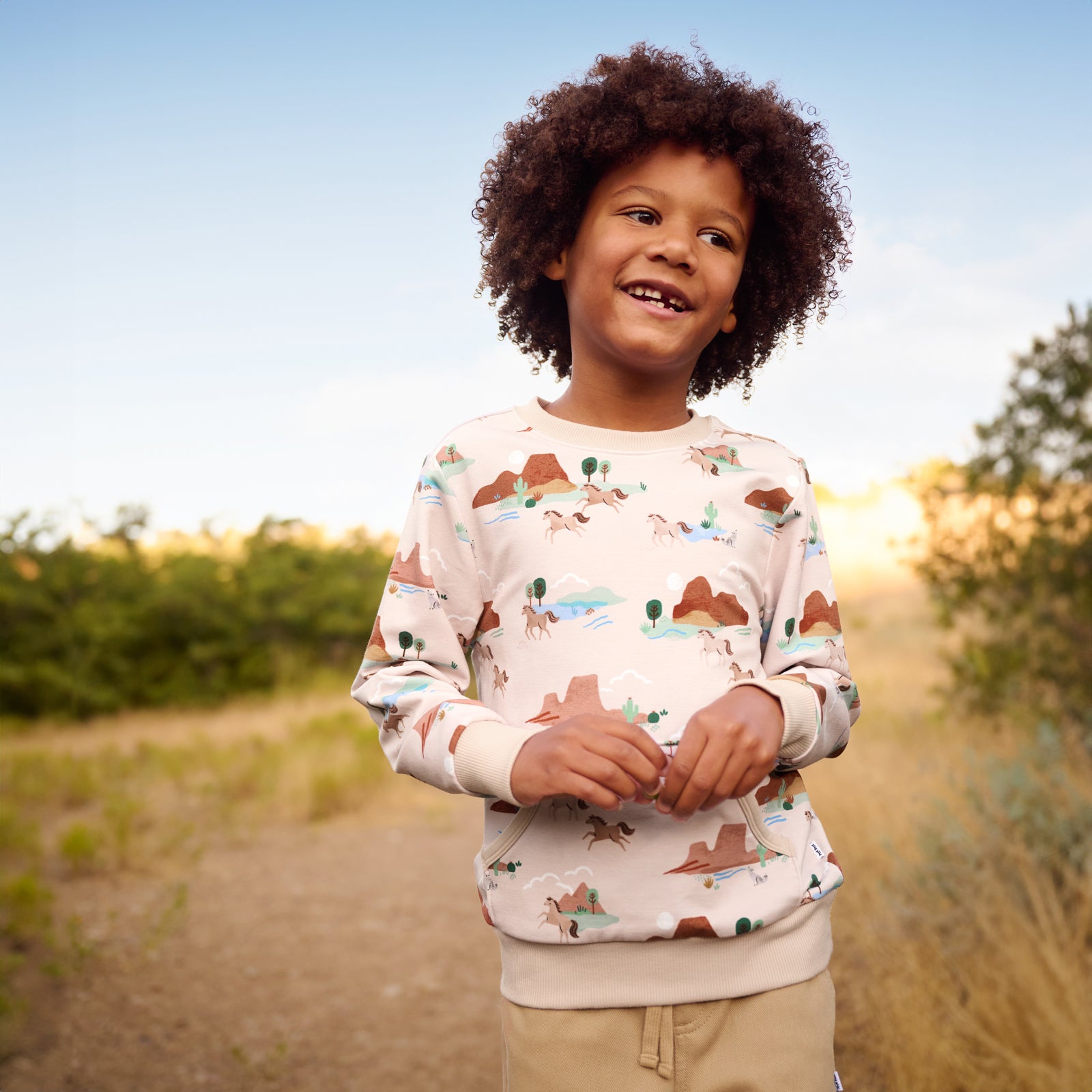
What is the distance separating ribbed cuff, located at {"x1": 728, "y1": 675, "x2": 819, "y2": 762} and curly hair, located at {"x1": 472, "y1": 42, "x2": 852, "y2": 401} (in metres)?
0.84

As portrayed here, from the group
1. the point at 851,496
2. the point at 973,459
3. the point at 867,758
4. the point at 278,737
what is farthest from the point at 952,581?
the point at 851,496

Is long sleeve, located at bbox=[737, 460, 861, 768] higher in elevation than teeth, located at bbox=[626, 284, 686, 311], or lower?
lower

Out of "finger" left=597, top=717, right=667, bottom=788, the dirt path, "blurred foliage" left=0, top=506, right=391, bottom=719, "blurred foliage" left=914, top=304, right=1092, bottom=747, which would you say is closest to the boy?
"finger" left=597, top=717, right=667, bottom=788

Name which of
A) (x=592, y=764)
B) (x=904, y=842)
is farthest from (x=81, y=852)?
(x=592, y=764)

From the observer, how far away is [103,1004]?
3.85 meters

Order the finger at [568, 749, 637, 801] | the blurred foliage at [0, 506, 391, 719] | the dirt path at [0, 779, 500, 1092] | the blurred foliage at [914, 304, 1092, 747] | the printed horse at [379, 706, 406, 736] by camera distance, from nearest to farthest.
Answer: the finger at [568, 749, 637, 801], the printed horse at [379, 706, 406, 736], the dirt path at [0, 779, 500, 1092], the blurred foliage at [914, 304, 1092, 747], the blurred foliage at [0, 506, 391, 719]

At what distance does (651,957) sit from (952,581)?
5000 millimetres

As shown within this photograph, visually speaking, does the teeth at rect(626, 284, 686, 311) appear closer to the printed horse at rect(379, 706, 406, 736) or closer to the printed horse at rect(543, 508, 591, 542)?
the printed horse at rect(543, 508, 591, 542)

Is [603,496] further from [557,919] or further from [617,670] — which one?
[557,919]

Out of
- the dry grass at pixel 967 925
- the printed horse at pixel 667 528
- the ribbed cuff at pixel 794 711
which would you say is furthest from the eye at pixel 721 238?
the dry grass at pixel 967 925

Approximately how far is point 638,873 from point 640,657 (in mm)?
299

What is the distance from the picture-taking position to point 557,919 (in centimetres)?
140

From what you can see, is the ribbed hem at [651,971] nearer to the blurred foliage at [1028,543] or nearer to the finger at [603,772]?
the finger at [603,772]

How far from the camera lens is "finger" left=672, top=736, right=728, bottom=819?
1.23 m
